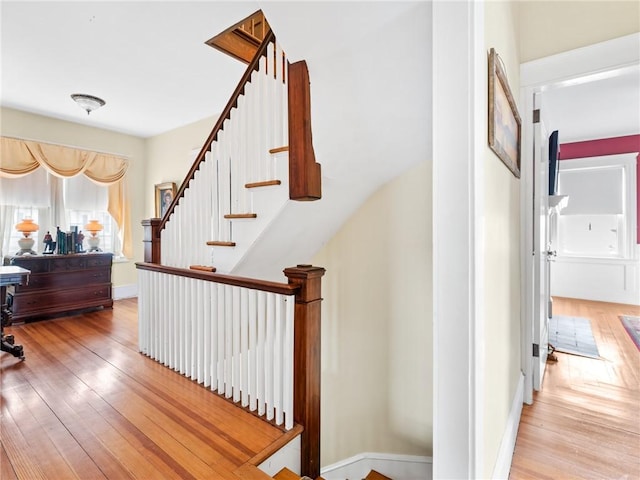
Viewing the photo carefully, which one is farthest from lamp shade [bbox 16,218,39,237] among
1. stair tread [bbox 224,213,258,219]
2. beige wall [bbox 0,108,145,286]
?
stair tread [bbox 224,213,258,219]

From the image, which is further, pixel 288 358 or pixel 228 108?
pixel 228 108

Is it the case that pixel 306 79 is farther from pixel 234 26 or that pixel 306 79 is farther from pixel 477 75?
pixel 234 26

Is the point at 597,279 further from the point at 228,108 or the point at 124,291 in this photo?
the point at 124,291

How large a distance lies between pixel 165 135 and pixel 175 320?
372 centimetres

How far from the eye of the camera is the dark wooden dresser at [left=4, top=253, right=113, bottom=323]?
3.94 m

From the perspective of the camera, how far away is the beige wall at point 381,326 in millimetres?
2496

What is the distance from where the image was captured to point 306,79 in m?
1.77

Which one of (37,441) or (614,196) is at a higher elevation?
(614,196)

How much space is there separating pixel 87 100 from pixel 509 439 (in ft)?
15.6

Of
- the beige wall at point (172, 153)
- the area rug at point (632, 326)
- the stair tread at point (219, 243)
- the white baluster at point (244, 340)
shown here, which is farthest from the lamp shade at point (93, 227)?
the area rug at point (632, 326)

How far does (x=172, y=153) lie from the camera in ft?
17.0

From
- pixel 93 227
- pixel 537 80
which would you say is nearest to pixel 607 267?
pixel 537 80

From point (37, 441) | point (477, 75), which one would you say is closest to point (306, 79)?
point (477, 75)

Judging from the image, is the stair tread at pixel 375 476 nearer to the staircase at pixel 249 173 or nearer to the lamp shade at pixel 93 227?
the staircase at pixel 249 173
